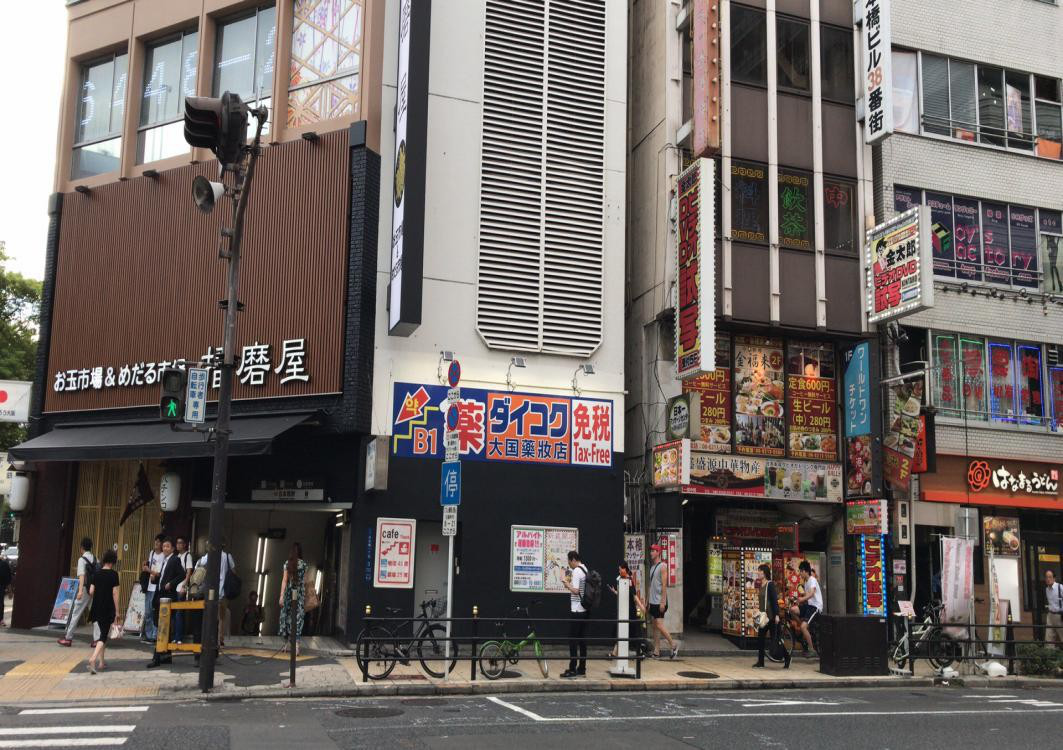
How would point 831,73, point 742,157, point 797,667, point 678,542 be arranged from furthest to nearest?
point 831,73 → point 742,157 → point 678,542 → point 797,667

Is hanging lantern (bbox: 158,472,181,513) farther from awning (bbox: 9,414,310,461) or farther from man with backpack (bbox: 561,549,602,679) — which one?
man with backpack (bbox: 561,549,602,679)

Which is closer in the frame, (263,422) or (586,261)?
(263,422)

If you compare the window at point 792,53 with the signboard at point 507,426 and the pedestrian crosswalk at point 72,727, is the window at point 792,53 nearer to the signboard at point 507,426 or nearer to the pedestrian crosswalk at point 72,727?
the signboard at point 507,426

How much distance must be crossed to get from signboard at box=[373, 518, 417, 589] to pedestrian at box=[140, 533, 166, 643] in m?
4.06

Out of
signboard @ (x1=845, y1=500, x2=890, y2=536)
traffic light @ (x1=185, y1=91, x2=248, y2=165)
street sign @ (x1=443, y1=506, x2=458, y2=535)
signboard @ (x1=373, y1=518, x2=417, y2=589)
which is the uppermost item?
traffic light @ (x1=185, y1=91, x2=248, y2=165)

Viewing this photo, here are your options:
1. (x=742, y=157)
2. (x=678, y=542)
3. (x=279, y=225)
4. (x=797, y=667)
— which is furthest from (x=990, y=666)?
(x=279, y=225)

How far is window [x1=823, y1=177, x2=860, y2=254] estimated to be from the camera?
907 inches

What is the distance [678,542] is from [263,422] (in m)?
8.65

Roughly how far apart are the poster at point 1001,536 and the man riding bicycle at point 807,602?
22.3 feet

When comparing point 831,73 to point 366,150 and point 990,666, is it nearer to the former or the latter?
point 366,150

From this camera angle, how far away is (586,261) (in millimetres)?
20469

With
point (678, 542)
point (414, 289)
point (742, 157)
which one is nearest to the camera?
point (414, 289)

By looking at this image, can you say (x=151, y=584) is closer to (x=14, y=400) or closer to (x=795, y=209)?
(x=14, y=400)

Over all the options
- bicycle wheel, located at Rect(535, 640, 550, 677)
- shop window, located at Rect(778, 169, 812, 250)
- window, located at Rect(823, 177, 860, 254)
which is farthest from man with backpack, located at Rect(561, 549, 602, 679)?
window, located at Rect(823, 177, 860, 254)
